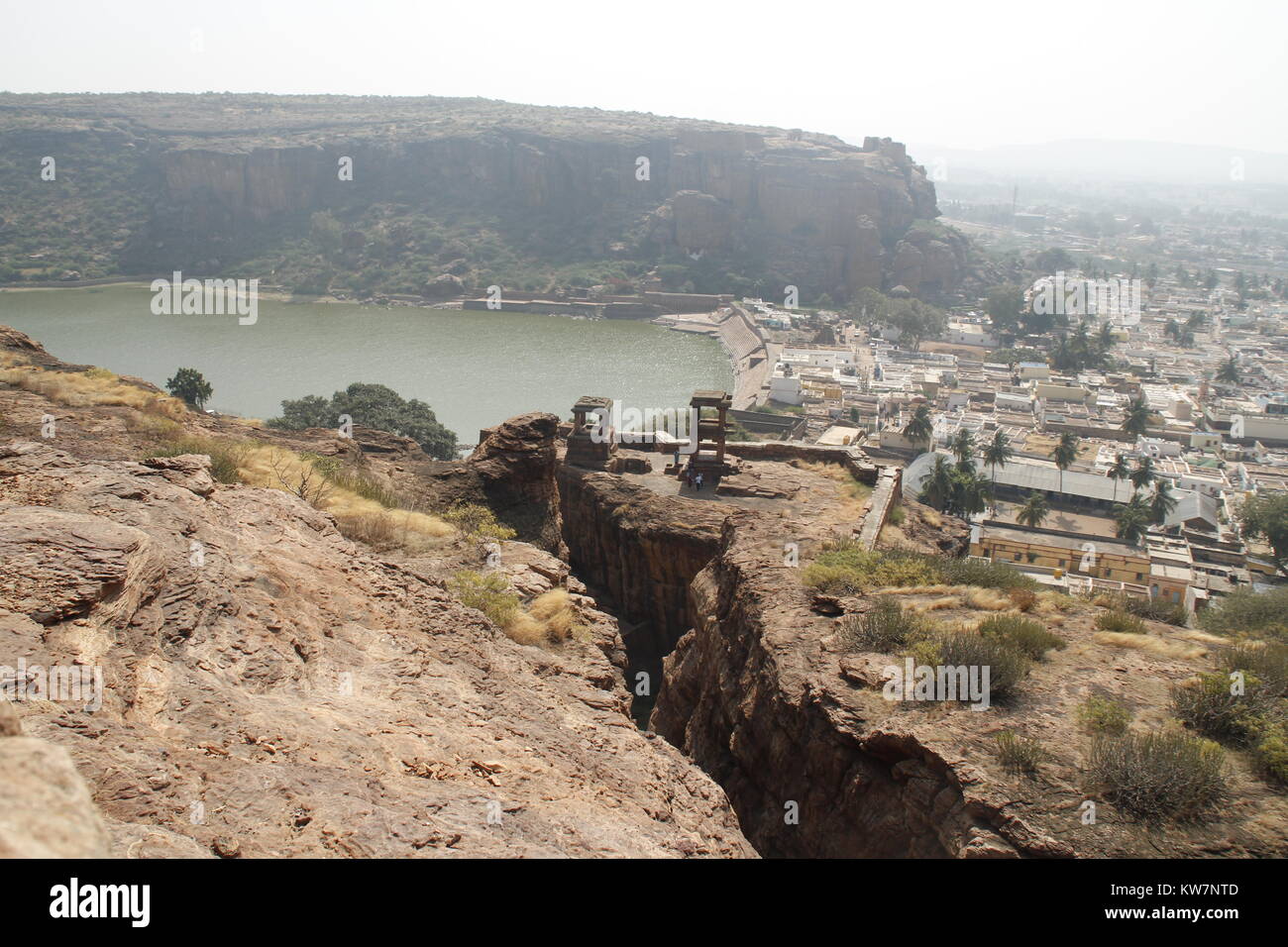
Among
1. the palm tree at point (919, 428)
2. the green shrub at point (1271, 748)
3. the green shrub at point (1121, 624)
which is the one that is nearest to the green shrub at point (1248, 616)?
the green shrub at point (1121, 624)

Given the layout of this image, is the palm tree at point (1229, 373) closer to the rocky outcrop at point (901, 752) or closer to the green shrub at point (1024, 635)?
the rocky outcrop at point (901, 752)

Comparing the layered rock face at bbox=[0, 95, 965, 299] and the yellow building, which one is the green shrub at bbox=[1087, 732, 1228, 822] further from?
the layered rock face at bbox=[0, 95, 965, 299]

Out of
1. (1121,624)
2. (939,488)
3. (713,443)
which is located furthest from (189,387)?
(1121,624)

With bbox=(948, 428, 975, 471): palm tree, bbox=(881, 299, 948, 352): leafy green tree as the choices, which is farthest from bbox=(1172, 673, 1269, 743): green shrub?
bbox=(881, 299, 948, 352): leafy green tree

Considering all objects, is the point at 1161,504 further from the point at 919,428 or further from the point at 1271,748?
the point at 1271,748
